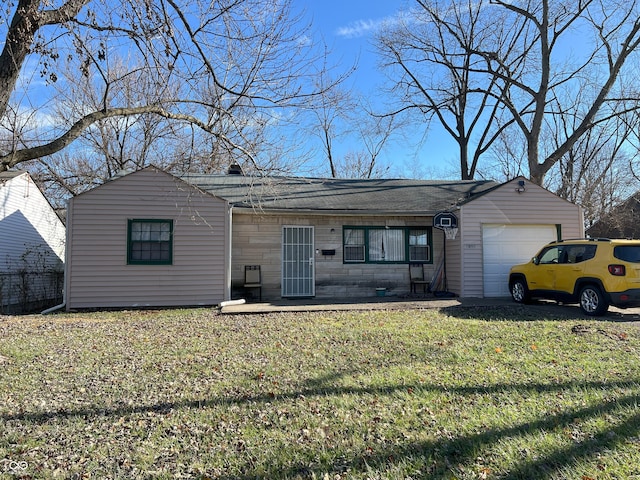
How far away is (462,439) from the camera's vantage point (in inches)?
124

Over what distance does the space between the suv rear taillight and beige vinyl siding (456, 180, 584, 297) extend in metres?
4.01

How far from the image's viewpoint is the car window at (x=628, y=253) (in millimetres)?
8164

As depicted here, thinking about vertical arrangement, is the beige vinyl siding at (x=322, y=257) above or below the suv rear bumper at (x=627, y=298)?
above

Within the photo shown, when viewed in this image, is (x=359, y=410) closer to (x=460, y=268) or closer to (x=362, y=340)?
(x=362, y=340)

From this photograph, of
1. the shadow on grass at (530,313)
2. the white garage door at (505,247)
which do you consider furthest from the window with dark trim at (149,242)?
the white garage door at (505,247)

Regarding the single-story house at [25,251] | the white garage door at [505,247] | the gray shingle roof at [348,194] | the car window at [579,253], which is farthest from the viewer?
the single-story house at [25,251]

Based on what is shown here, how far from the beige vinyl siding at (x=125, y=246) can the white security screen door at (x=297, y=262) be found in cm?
198

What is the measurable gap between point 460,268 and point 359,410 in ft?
29.7

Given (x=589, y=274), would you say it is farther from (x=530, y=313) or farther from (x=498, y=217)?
(x=498, y=217)

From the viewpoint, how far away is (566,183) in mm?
29062

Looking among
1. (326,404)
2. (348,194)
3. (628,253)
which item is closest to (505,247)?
(628,253)

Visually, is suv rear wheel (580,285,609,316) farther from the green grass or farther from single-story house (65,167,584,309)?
single-story house (65,167,584,309)

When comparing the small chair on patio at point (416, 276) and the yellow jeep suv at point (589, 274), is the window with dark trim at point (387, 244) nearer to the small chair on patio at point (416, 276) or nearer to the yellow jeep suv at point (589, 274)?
the small chair on patio at point (416, 276)

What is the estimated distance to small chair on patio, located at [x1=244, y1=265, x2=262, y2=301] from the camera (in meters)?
11.9
